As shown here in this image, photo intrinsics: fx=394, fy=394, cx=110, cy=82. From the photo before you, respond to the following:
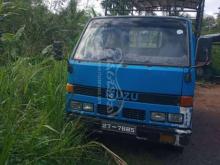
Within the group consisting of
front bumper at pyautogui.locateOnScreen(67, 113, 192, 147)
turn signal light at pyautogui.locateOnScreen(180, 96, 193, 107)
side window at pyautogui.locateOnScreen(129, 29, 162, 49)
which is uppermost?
side window at pyautogui.locateOnScreen(129, 29, 162, 49)

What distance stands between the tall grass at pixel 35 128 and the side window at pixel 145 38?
1.26 m

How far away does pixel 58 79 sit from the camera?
6074 millimetres

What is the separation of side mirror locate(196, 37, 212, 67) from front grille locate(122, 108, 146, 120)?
1.11m

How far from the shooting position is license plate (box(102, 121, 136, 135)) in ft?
16.4

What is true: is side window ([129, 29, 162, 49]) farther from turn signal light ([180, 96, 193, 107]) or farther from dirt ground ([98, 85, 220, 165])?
dirt ground ([98, 85, 220, 165])

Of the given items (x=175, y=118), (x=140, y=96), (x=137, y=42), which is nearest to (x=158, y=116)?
(x=175, y=118)

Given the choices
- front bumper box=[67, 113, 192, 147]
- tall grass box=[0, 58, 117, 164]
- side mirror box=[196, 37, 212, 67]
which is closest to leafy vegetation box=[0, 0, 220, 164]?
tall grass box=[0, 58, 117, 164]

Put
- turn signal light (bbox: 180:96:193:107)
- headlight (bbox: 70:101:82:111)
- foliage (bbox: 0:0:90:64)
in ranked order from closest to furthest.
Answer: turn signal light (bbox: 180:96:193:107) → headlight (bbox: 70:101:82:111) → foliage (bbox: 0:0:90:64)

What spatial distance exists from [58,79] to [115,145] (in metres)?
1.34

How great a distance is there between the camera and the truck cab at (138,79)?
191 inches

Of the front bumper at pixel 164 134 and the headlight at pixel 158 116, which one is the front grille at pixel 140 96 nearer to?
the headlight at pixel 158 116

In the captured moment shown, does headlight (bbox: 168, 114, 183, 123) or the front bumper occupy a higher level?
headlight (bbox: 168, 114, 183, 123)

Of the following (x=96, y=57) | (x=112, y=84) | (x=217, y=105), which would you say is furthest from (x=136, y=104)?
(x=217, y=105)

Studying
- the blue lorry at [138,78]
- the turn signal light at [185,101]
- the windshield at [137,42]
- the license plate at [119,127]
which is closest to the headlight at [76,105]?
the blue lorry at [138,78]
